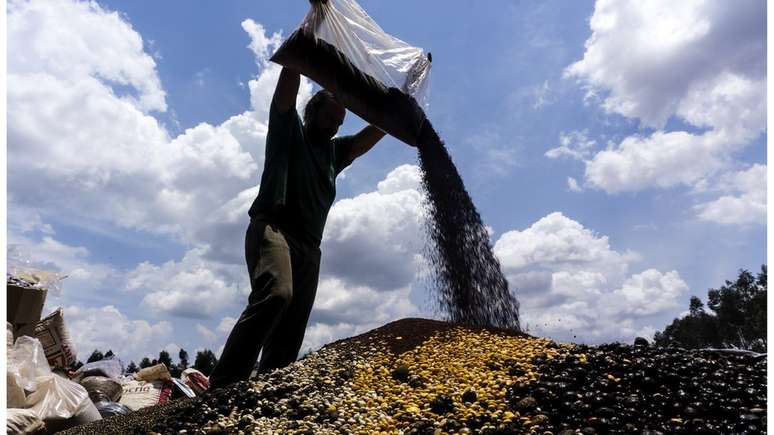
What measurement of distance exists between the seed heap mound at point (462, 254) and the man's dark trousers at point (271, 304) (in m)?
0.82

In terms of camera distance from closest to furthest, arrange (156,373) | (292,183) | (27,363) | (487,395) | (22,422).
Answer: (487,395), (22,422), (292,183), (27,363), (156,373)

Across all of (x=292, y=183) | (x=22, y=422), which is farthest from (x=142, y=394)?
(x=292, y=183)

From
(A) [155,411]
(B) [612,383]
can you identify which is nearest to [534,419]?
(B) [612,383]

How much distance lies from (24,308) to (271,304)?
254 cm

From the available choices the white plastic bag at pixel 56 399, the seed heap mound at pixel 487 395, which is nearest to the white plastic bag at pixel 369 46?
the seed heap mound at pixel 487 395

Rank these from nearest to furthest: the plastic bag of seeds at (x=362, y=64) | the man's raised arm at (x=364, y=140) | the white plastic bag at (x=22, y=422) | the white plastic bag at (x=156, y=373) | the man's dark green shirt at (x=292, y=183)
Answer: the white plastic bag at (x=22, y=422)
the plastic bag of seeds at (x=362, y=64)
the man's dark green shirt at (x=292, y=183)
the man's raised arm at (x=364, y=140)
the white plastic bag at (x=156, y=373)

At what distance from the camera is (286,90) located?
286 centimetres

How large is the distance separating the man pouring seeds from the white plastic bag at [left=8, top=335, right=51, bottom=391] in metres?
1.26

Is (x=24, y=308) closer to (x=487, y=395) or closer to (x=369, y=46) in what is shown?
(x=369, y=46)

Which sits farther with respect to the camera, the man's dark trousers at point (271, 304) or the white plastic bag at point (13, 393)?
the white plastic bag at point (13, 393)

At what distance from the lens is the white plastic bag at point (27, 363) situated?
10.4 ft

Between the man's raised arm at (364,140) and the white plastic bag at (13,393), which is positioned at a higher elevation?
the man's raised arm at (364,140)

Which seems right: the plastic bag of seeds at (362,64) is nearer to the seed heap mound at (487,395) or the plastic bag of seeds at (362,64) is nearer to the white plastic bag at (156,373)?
the seed heap mound at (487,395)

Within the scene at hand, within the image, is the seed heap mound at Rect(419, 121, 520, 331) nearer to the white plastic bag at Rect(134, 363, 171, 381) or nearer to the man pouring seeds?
the man pouring seeds
